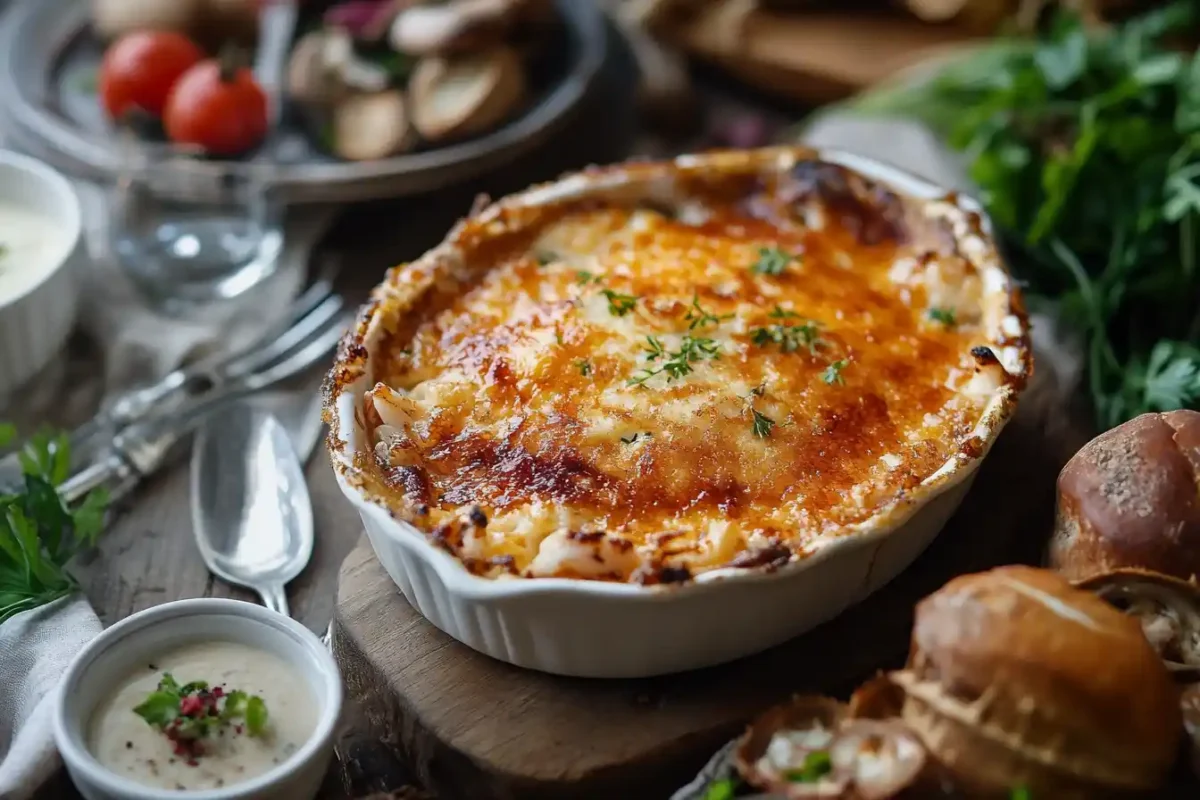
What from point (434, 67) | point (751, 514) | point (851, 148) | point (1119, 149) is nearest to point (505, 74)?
point (434, 67)

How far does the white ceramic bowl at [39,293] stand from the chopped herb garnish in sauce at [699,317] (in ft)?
4.72

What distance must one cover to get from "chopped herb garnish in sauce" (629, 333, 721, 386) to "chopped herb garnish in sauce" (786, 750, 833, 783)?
733mm

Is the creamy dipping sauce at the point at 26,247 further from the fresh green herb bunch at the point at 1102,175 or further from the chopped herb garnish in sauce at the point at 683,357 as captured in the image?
the fresh green herb bunch at the point at 1102,175

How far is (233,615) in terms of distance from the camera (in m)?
2.04

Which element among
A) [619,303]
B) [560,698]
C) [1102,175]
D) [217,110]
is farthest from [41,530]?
[1102,175]

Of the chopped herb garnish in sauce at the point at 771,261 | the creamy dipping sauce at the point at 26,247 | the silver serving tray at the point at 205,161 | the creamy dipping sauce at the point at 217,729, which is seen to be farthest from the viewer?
the silver serving tray at the point at 205,161

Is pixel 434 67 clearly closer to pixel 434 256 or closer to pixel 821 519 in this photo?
pixel 434 256

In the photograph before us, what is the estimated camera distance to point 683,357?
2289 mm

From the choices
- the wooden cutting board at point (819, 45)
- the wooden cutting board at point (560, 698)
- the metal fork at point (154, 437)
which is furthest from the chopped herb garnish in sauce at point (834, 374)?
the wooden cutting board at point (819, 45)

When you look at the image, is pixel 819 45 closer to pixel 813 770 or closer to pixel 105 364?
pixel 105 364

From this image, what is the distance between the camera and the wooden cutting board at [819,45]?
372 centimetres

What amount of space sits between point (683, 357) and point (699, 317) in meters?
0.14

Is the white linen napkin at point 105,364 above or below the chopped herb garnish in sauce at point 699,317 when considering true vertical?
below

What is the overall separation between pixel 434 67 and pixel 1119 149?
178 cm
